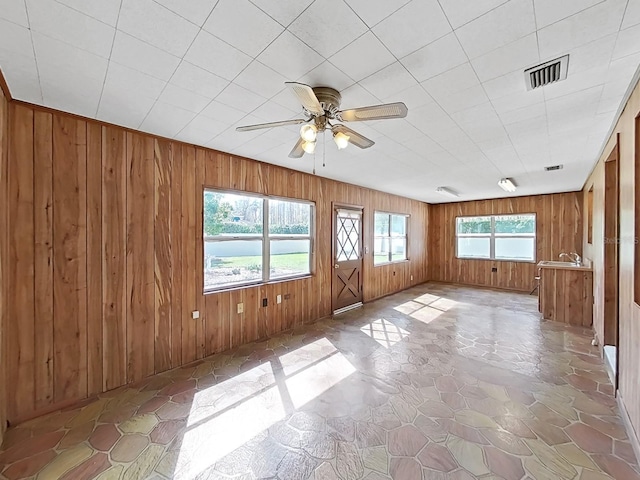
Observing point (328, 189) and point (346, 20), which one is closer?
point (346, 20)

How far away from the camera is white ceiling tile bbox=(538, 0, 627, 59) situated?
1.35m

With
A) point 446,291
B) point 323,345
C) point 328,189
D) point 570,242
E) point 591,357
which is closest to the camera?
point 591,357

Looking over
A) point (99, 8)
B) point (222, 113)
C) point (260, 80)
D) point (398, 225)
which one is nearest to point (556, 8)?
point (260, 80)

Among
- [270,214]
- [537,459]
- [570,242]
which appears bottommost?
[537,459]

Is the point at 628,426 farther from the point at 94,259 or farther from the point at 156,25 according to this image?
the point at 94,259

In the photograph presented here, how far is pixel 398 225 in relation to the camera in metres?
7.61

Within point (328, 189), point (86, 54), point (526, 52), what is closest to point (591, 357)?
point (526, 52)

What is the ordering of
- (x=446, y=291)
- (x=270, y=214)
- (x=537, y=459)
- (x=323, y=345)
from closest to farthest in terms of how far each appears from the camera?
(x=537, y=459) < (x=323, y=345) < (x=270, y=214) < (x=446, y=291)

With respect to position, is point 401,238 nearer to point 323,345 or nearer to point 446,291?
point 446,291

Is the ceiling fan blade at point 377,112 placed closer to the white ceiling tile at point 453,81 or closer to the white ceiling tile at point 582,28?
the white ceiling tile at point 453,81

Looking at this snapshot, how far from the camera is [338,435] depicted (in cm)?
208

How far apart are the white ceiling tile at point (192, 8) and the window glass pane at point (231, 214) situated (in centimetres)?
236

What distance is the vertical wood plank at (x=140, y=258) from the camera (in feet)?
9.36

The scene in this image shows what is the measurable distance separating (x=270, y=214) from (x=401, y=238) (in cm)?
469
